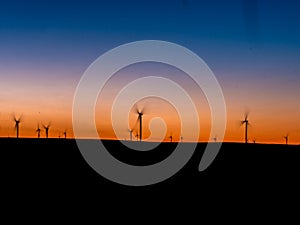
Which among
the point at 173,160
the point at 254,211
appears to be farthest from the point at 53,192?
the point at 173,160

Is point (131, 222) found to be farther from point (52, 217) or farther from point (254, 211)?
point (254, 211)

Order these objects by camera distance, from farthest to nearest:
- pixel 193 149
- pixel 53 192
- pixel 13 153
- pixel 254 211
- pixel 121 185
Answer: pixel 193 149
pixel 13 153
pixel 121 185
pixel 53 192
pixel 254 211

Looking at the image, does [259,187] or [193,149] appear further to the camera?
[193,149]

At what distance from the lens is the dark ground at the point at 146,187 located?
29.7 m

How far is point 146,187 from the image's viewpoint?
34656mm

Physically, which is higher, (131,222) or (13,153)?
(13,153)

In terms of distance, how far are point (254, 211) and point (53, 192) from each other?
11420 mm

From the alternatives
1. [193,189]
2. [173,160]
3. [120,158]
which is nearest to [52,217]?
[193,189]

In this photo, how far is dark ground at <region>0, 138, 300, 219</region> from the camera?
29703 mm

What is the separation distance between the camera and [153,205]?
2953 cm

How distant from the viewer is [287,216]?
27297 mm

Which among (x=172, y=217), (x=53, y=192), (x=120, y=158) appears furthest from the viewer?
(x=120, y=158)

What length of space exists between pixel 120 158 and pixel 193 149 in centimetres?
1466

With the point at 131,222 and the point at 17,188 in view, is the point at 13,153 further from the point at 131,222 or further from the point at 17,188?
the point at 131,222
